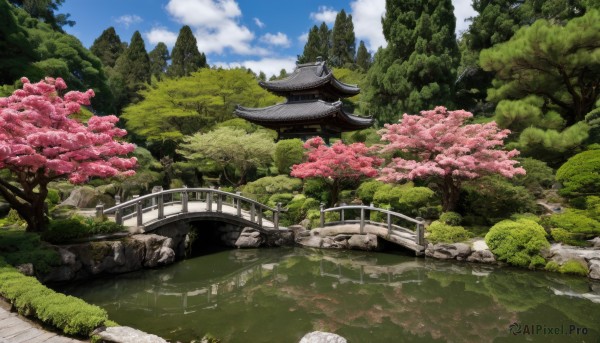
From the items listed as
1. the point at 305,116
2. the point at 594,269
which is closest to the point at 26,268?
the point at 594,269

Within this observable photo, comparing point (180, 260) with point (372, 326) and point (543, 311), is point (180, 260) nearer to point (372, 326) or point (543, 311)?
point (372, 326)

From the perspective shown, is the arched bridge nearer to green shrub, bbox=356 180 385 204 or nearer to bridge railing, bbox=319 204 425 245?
bridge railing, bbox=319 204 425 245

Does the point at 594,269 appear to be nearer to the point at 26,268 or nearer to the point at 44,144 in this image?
the point at 26,268

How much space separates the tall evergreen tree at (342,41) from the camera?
2024 inches

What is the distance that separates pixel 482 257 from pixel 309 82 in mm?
15786

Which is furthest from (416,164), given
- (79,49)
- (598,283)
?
(79,49)

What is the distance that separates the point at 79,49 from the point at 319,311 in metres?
30.7

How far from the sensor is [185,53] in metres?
43.2

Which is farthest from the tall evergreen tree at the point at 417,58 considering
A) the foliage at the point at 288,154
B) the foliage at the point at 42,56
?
the foliage at the point at 42,56

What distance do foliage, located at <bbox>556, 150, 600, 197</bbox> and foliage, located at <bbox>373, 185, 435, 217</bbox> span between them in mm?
4318

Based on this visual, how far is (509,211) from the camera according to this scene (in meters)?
13.3

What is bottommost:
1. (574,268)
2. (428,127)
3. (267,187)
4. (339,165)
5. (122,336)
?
(574,268)

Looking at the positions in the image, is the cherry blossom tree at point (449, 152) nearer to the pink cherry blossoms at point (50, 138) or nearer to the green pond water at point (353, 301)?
the green pond water at point (353, 301)

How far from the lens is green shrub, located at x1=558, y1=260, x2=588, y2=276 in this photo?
9883 millimetres
